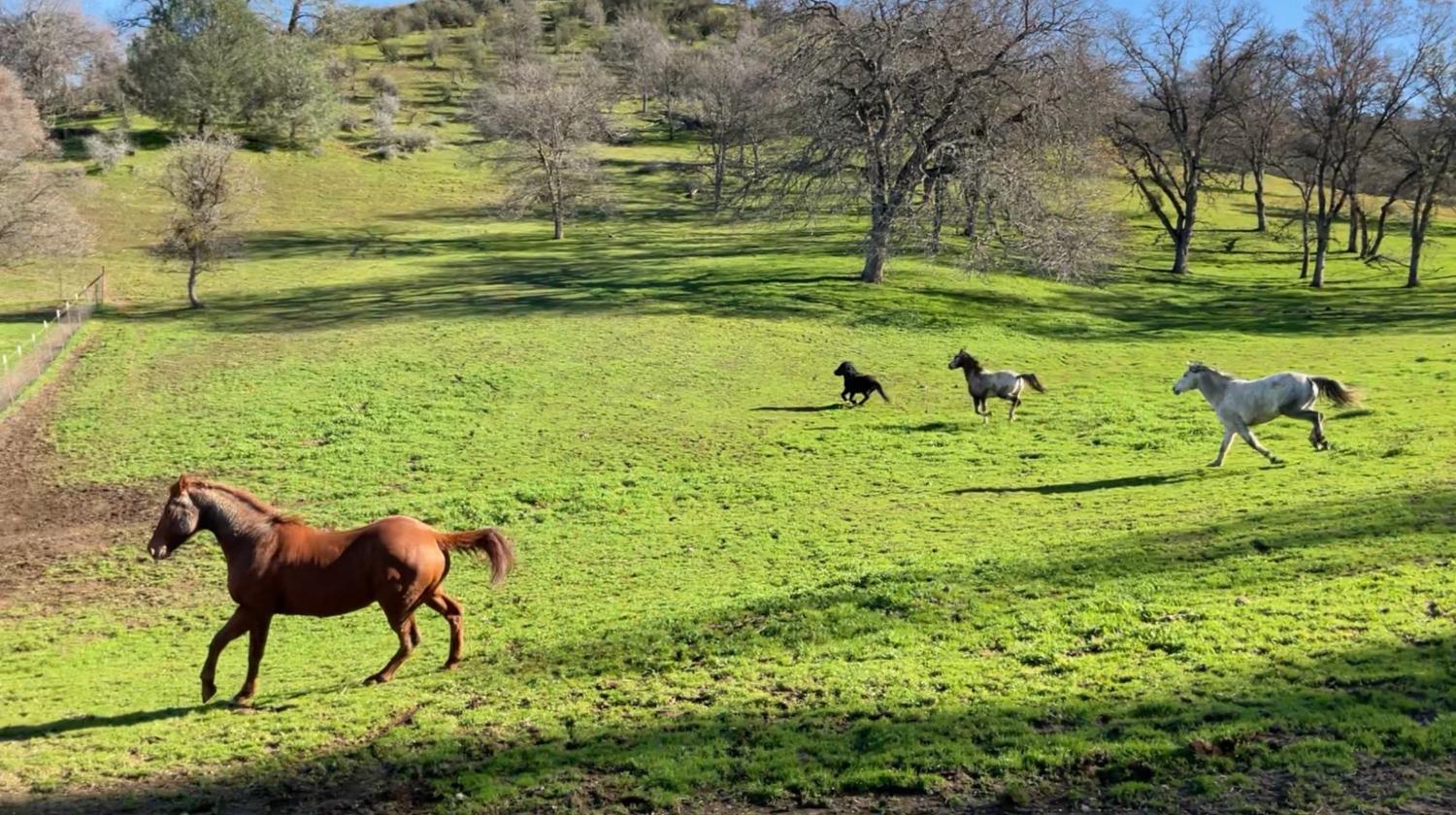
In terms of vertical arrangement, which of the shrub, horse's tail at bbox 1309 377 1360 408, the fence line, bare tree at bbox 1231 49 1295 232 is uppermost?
the shrub

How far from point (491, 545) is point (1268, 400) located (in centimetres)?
1362

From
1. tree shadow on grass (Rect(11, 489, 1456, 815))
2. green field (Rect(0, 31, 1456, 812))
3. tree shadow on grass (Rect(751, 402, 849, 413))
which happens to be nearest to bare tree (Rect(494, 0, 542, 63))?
green field (Rect(0, 31, 1456, 812))

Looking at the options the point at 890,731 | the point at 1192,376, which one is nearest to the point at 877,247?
the point at 1192,376

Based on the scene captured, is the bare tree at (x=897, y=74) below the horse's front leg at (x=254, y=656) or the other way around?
the other way around

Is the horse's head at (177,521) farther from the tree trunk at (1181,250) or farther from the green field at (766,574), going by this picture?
the tree trunk at (1181,250)

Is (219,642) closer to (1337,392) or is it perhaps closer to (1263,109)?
(1337,392)

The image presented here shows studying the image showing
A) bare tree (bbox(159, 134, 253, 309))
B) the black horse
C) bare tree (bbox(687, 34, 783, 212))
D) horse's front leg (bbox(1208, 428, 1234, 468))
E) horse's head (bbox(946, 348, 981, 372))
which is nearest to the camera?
horse's front leg (bbox(1208, 428, 1234, 468))

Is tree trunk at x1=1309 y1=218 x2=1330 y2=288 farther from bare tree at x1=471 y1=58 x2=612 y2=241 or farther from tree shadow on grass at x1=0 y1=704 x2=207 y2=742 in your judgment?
tree shadow on grass at x1=0 y1=704 x2=207 y2=742

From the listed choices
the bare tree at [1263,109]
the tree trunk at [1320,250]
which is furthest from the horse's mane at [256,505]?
the bare tree at [1263,109]

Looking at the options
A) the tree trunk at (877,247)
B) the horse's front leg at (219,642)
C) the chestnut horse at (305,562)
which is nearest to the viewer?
the horse's front leg at (219,642)

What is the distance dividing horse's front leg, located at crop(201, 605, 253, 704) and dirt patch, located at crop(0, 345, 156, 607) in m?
6.57

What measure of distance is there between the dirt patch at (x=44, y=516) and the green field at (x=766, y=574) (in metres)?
0.54

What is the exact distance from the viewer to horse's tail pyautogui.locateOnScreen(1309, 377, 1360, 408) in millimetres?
17188

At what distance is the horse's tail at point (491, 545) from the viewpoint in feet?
33.9
